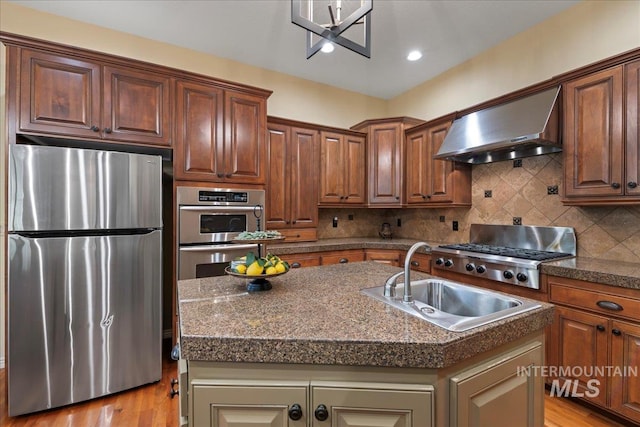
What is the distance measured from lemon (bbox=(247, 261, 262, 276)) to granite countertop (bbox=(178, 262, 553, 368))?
0.38ft

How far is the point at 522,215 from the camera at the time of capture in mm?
2729

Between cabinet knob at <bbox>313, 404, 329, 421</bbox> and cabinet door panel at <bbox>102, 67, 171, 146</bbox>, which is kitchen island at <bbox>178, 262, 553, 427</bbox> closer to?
cabinet knob at <bbox>313, 404, 329, 421</bbox>

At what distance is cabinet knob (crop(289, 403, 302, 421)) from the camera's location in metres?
0.86

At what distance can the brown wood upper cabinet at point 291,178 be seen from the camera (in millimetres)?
3180

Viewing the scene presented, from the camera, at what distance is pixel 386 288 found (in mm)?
1261

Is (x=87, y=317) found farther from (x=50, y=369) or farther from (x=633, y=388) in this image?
(x=633, y=388)

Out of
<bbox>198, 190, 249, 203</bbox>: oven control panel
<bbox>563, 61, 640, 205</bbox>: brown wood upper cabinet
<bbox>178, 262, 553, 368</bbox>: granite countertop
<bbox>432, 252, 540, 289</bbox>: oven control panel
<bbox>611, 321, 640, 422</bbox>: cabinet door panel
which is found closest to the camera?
<bbox>178, 262, 553, 368</bbox>: granite countertop

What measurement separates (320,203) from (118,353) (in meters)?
2.30

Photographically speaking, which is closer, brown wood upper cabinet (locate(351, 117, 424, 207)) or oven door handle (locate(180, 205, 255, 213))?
oven door handle (locate(180, 205, 255, 213))

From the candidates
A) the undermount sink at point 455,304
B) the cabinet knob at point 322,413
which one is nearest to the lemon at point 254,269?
the undermount sink at point 455,304

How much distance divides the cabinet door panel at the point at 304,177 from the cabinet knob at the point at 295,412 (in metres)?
2.48

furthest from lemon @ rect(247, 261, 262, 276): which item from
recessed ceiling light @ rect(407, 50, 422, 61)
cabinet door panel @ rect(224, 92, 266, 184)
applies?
recessed ceiling light @ rect(407, 50, 422, 61)

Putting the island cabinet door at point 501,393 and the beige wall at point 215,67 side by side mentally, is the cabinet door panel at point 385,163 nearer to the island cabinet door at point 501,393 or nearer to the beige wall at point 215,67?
the beige wall at point 215,67

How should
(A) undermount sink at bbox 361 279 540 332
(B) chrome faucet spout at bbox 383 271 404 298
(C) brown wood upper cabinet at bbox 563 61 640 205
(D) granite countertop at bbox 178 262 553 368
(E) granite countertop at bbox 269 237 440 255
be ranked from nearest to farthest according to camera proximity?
(D) granite countertop at bbox 178 262 553 368 → (A) undermount sink at bbox 361 279 540 332 → (B) chrome faucet spout at bbox 383 271 404 298 → (C) brown wood upper cabinet at bbox 563 61 640 205 → (E) granite countertop at bbox 269 237 440 255
